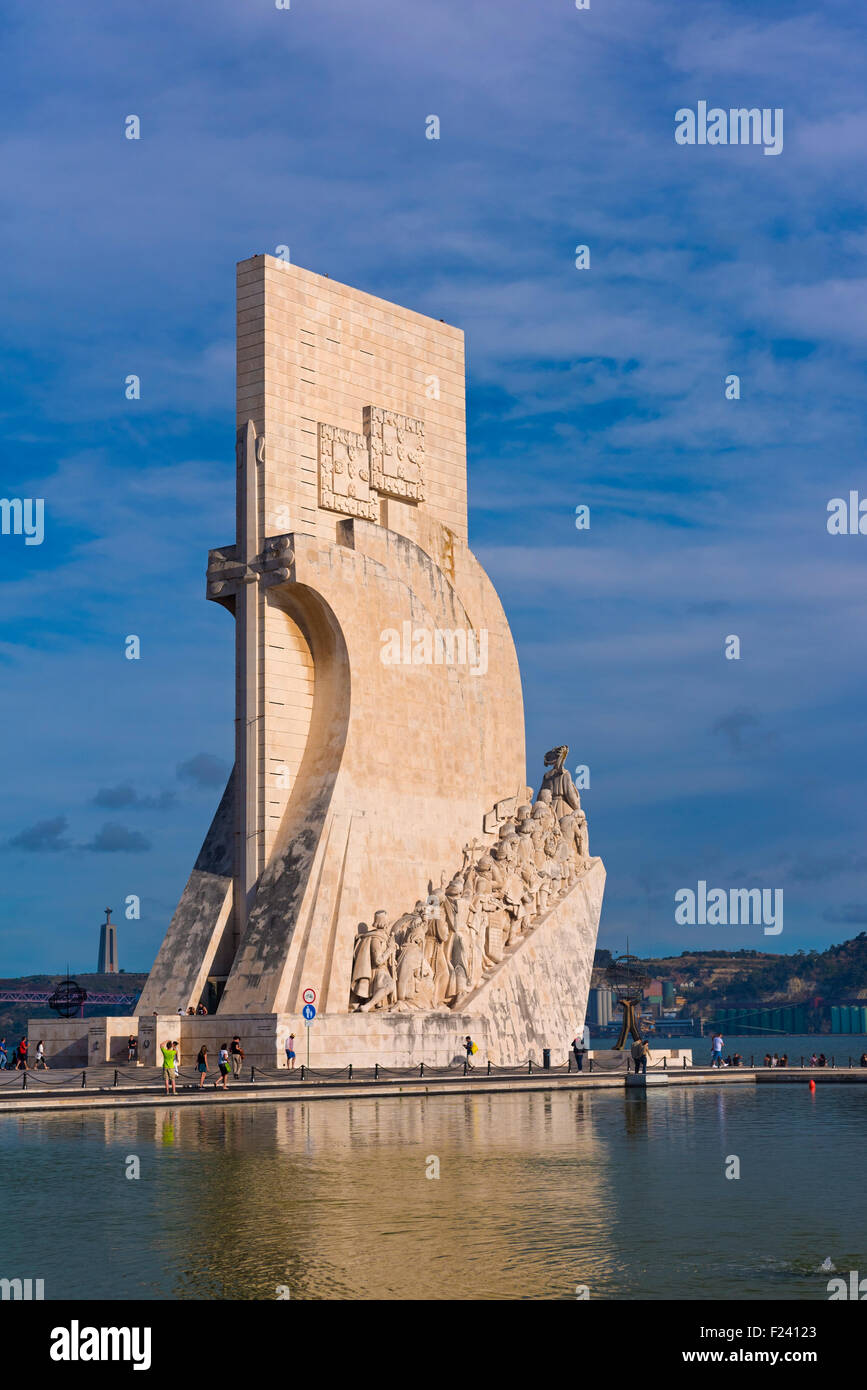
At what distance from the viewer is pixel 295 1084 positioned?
21031mm

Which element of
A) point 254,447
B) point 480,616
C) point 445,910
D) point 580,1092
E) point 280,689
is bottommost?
point 580,1092

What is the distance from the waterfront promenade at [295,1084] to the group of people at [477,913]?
1686 mm

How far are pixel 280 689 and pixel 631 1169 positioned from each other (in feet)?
48.0

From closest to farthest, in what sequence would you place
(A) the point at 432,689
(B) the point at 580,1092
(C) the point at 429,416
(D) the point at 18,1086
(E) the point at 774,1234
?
(E) the point at 774,1234 → (D) the point at 18,1086 → (B) the point at 580,1092 → (A) the point at 432,689 → (C) the point at 429,416

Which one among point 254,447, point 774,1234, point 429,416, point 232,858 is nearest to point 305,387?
point 254,447

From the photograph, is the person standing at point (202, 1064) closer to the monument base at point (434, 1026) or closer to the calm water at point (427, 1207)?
the monument base at point (434, 1026)

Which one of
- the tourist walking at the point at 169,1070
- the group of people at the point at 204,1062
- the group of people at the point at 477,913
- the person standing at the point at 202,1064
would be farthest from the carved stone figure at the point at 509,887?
the tourist walking at the point at 169,1070

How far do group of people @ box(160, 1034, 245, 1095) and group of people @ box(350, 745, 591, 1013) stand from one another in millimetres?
2507

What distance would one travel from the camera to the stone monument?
25.1 metres

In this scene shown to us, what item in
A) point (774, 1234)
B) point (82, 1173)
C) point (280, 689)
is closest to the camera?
point (774, 1234)

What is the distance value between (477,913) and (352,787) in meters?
3.15

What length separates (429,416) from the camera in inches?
1214

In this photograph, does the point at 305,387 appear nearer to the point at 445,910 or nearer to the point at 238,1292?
the point at 445,910

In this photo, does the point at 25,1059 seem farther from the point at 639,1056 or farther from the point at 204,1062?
the point at 639,1056
